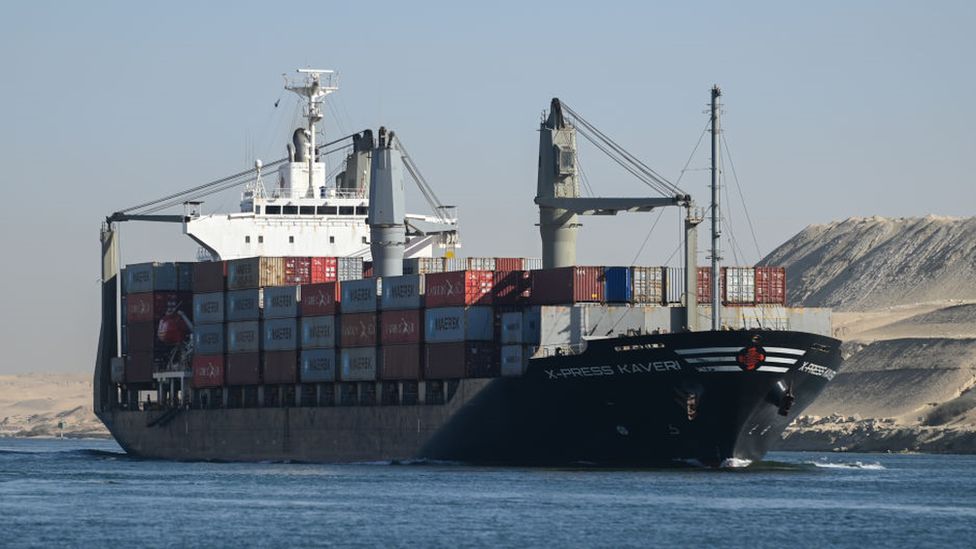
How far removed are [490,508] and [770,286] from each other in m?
21.7

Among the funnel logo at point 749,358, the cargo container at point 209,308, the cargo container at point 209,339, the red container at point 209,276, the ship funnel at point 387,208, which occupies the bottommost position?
the funnel logo at point 749,358

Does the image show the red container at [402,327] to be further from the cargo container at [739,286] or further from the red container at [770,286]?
the red container at [770,286]

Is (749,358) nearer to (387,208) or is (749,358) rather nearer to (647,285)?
(647,285)

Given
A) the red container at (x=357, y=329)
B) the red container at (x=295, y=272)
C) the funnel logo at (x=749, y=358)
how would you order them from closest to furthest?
the funnel logo at (x=749, y=358), the red container at (x=357, y=329), the red container at (x=295, y=272)

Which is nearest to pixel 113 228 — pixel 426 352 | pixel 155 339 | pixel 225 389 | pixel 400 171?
pixel 155 339

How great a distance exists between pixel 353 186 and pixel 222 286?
13.2 metres

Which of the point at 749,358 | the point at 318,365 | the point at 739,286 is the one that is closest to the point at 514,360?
the point at 739,286

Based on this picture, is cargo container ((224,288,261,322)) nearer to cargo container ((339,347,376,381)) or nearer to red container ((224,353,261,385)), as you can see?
red container ((224,353,261,385))

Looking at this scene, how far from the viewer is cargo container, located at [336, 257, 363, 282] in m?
83.2

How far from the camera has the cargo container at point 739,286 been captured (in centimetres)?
7106

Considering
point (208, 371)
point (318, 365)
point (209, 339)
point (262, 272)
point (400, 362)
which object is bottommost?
point (208, 371)

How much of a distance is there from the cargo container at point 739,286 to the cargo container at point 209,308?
2511 cm

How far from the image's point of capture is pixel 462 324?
71562 mm

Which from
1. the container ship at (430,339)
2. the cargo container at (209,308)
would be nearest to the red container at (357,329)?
the container ship at (430,339)
